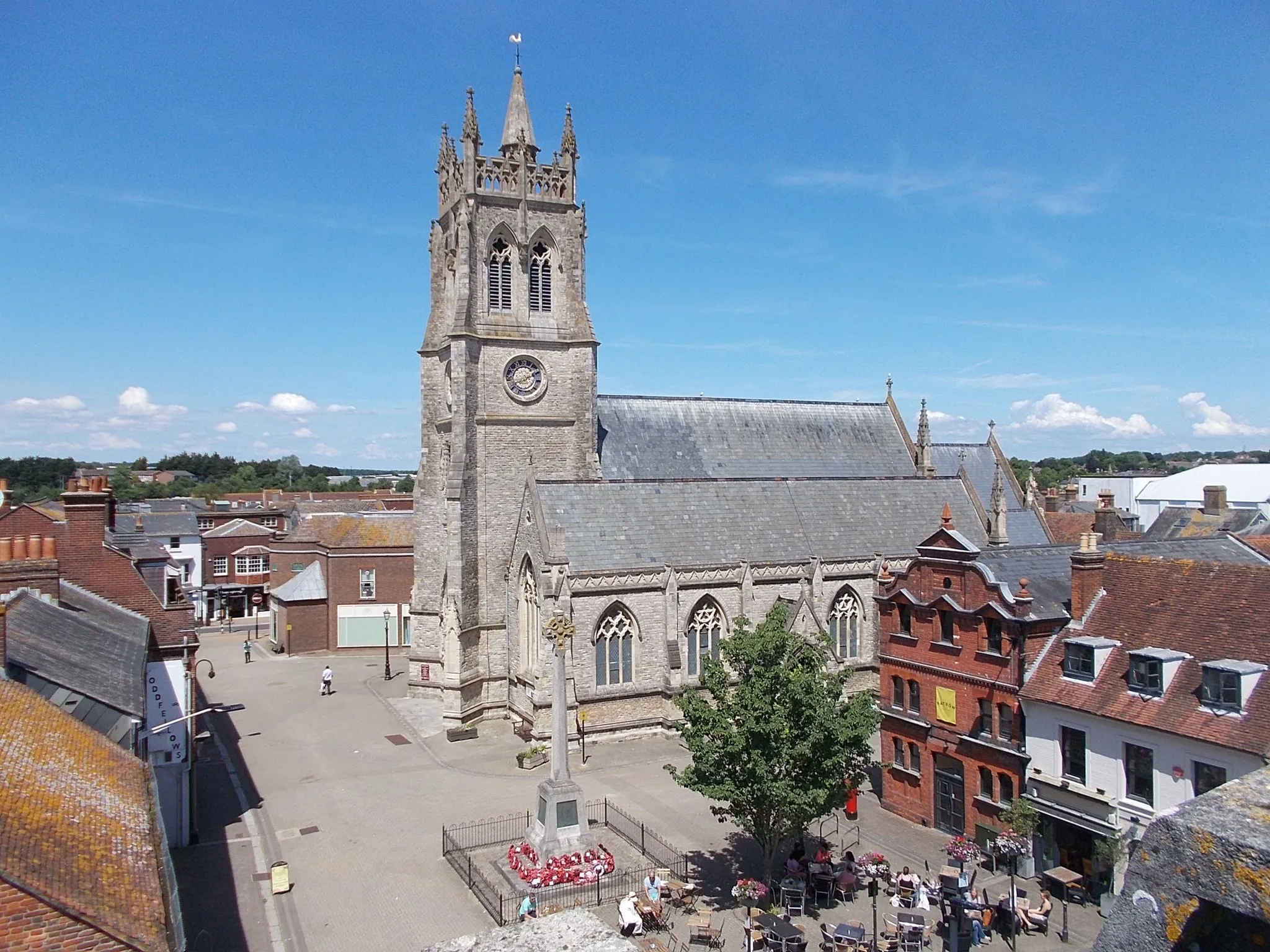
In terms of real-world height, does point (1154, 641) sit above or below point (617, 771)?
above

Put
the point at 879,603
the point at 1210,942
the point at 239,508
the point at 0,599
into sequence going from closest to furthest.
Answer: the point at 1210,942
the point at 0,599
the point at 879,603
the point at 239,508

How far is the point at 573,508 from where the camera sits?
1389 inches

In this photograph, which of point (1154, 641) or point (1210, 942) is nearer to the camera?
point (1210, 942)

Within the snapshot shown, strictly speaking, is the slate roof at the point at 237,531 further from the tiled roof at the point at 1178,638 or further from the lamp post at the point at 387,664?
the tiled roof at the point at 1178,638

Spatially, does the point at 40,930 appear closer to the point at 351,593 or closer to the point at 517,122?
the point at 517,122

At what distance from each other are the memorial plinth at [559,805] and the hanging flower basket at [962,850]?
360 inches

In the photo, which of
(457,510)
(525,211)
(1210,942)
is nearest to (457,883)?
(457,510)

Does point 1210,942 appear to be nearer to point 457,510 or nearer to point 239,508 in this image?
point 457,510

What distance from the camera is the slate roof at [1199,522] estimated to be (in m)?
50.8

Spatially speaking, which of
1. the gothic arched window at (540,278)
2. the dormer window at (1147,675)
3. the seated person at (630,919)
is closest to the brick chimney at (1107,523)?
the dormer window at (1147,675)

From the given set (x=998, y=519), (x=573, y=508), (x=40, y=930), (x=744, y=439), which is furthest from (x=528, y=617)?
(x=40, y=930)

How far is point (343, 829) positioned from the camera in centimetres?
2572

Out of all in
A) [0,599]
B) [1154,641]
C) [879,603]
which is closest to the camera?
[0,599]

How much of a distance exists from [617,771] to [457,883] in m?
9.37
